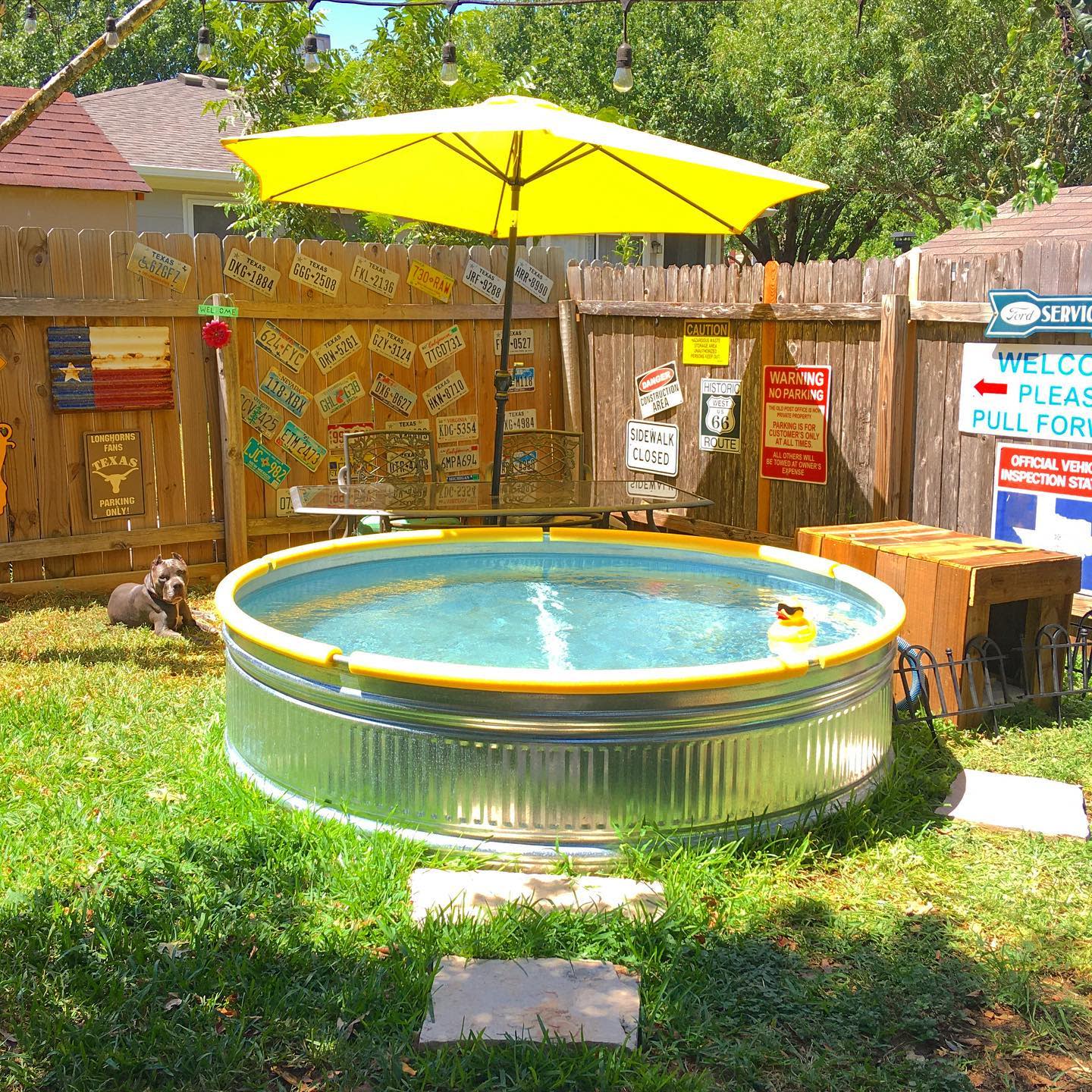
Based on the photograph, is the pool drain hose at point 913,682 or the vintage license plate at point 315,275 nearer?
the pool drain hose at point 913,682

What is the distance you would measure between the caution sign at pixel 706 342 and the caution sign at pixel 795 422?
0.43 meters

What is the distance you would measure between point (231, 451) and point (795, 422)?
3.87m

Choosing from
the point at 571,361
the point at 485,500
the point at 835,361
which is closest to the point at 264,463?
the point at 485,500

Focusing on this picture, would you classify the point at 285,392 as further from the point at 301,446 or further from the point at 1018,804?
the point at 1018,804

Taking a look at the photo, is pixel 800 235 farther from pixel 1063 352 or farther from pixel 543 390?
pixel 1063 352

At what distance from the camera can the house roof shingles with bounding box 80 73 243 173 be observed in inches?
661

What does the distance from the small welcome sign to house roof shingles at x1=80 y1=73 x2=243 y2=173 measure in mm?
11764

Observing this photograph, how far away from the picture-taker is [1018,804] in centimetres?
429

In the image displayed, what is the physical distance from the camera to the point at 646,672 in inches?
143

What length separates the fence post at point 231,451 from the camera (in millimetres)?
7930

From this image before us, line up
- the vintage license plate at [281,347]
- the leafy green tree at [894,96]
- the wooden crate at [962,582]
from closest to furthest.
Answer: the wooden crate at [962,582] → the vintage license plate at [281,347] → the leafy green tree at [894,96]

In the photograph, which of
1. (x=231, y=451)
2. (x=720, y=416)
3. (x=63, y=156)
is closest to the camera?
(x=231, y=451)

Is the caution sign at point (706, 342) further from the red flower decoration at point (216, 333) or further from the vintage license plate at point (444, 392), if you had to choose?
the red flower decoration at point (216, 333)

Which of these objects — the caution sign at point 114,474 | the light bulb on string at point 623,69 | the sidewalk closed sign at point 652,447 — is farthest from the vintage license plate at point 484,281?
the light bulb on string at point 623,69
